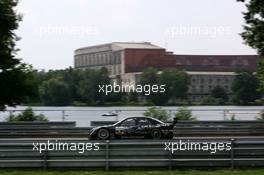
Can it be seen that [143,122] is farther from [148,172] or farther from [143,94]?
[148,172]

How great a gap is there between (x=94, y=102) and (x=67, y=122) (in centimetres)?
360

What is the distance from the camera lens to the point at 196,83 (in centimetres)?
2605

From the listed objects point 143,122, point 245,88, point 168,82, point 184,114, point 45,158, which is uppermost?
point 168,82

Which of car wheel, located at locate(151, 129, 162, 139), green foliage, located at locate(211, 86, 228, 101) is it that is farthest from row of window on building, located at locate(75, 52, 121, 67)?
green foliage, located at locate(211, 86, 228, 101)

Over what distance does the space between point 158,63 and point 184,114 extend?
19.8 feet

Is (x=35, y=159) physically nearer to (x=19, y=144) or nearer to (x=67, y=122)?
(x=19, y=144)

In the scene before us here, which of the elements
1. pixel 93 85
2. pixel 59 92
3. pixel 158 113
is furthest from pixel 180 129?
pixel 59 92

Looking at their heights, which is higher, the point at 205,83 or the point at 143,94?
the point at 205,83

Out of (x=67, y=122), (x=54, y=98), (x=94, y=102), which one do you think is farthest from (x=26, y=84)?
(x=94, y=102)

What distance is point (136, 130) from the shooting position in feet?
73.0

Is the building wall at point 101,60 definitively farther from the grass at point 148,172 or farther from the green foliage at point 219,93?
the grass at point 148,172

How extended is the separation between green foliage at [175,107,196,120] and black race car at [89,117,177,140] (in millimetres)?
7920

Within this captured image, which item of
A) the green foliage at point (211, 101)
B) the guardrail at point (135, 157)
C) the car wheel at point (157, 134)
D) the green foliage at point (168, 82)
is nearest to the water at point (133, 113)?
the green foliage at point (211, 101)

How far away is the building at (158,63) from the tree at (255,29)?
2017 millimetres
